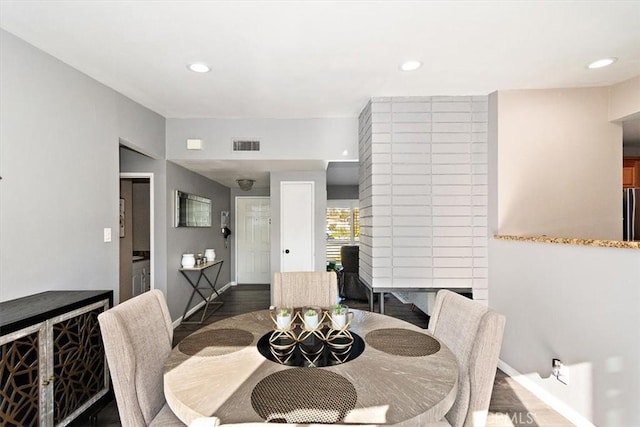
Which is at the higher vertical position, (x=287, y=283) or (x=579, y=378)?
Result: (x=287, y=283)

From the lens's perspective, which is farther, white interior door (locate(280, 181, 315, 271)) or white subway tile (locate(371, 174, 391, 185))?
white interior door (locate(280, 181, 315, 271))

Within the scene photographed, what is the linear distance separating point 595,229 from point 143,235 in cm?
528

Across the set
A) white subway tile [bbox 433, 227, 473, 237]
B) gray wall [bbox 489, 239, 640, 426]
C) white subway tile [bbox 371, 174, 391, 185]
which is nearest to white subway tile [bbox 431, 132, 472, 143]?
white subway tile [bbox 371, 174, 391, 185]

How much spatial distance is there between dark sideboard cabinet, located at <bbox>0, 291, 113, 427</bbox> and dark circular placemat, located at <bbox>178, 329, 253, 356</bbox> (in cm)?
84

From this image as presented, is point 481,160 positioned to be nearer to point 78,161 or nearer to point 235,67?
point 235,67

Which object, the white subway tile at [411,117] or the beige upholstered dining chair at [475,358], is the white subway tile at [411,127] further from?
the beige upholstered dining chair at [475,358]

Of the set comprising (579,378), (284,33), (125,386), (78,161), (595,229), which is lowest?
(579,378)

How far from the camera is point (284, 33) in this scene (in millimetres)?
1928

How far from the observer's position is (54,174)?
217 cm

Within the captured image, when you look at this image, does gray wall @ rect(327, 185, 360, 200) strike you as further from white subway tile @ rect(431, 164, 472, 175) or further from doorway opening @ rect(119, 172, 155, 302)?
white subway tile @ rect(431, 164, 472, 175)

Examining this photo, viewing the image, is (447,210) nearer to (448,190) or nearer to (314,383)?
(448,190)

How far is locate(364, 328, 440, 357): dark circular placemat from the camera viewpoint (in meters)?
1.38

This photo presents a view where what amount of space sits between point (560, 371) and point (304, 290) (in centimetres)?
185

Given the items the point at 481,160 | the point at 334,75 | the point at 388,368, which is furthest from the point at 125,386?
the point at 481,160
